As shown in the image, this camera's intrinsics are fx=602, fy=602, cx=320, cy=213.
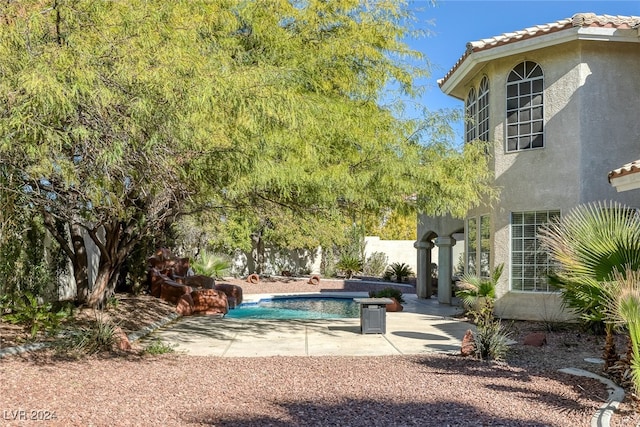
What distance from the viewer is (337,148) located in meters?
10.8

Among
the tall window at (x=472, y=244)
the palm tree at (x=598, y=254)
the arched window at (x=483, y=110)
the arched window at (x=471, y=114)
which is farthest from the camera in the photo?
the arched window at (x=471, y=114)

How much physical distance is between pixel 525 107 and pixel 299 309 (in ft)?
38.2

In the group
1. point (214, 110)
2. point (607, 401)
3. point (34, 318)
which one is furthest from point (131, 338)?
point (607, 401)

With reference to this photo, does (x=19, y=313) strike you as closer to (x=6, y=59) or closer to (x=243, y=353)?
(x=243, y=353)

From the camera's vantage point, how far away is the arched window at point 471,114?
17281mm

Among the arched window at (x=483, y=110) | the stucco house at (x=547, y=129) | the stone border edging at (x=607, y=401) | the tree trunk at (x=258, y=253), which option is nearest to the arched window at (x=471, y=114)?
the arched window at (x=483, y=110)

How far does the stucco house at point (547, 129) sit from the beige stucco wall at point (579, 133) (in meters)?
0.02

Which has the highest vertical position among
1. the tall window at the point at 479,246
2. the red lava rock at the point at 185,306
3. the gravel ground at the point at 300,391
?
the tall window at the point at 479,246

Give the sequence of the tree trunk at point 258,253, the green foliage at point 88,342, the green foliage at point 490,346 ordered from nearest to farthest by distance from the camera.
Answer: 1. the green foliage at point 88,342
2. the green foliage at point 490,346
3. the tree trunk at point 258,253

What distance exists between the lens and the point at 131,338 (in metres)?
12.0

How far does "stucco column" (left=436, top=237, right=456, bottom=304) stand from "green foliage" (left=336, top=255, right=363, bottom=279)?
1233cm

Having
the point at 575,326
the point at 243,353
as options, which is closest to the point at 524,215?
the point at 575,326

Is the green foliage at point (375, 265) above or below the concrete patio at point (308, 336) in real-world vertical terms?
above

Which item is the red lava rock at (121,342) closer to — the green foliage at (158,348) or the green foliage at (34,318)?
the green foliage at (158,348)
